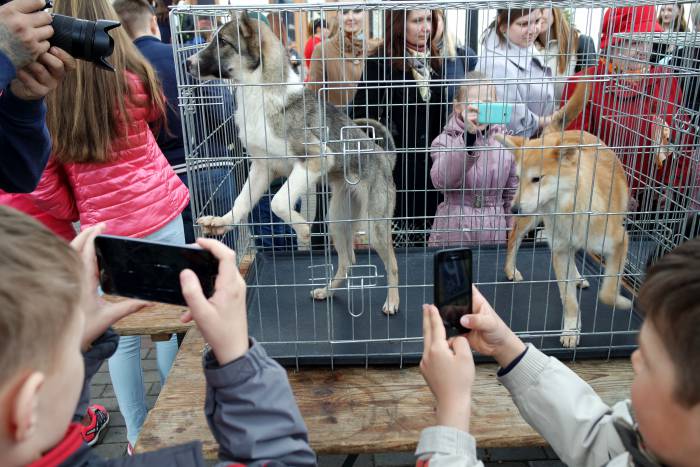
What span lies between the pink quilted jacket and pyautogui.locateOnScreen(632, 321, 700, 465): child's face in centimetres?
212

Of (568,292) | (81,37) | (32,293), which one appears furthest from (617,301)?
(32,293)

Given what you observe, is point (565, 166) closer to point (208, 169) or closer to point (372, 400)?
point (372, 400)

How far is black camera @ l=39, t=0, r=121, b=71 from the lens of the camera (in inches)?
61.9

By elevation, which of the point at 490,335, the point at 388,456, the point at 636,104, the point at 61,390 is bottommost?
the point at 388,456

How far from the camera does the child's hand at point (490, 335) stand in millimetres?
1352

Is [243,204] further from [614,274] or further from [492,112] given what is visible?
[614,274]

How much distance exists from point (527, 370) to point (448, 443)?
389 millimetres

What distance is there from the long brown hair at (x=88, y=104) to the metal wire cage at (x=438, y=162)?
0.97ft

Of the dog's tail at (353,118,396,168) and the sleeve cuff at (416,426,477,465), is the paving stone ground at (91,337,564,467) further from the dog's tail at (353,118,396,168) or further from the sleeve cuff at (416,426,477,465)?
the sleeve cuff at (416,426,477,465)

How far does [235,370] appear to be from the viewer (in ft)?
3.31

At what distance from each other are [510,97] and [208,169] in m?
1.91

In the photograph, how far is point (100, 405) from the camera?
344cm

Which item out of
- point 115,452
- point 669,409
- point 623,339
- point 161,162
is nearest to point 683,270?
point 669,409

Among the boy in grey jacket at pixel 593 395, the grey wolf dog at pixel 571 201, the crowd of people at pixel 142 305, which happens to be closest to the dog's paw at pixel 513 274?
the grey wolf dog at pixel 571 201
